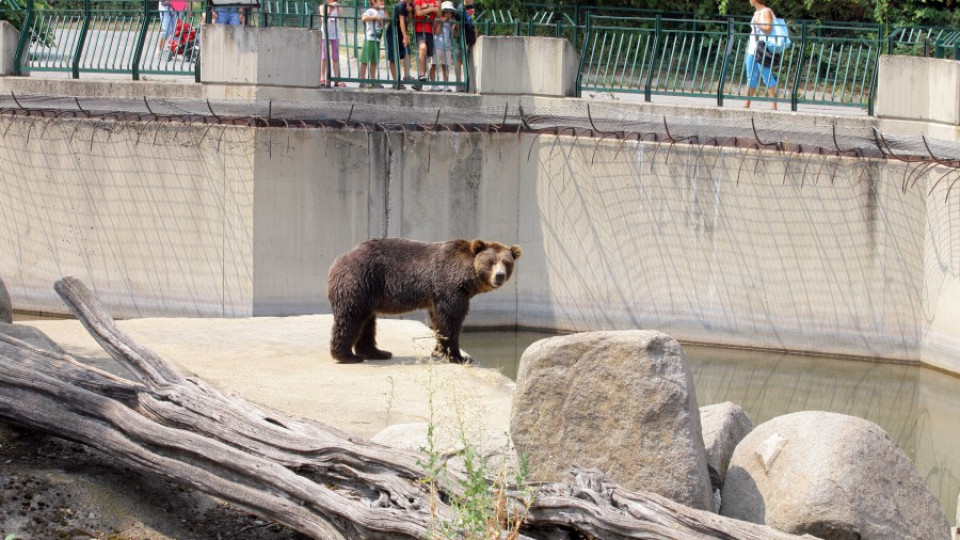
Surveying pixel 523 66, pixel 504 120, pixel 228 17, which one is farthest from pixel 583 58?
pixel 228 17

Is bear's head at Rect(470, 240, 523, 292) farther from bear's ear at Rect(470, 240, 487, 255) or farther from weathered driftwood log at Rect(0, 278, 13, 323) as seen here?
weathered driftwood log at Rect(0, 278, 13, 323)

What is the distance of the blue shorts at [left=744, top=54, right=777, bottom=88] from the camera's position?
17719mm

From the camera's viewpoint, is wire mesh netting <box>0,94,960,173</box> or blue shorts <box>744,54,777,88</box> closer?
wire mesh netting <box>0,94,960,173</box>

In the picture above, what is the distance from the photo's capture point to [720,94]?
58.0 ft

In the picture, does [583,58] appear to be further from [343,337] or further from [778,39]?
[343,337]

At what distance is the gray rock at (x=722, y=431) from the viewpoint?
764 centimetres

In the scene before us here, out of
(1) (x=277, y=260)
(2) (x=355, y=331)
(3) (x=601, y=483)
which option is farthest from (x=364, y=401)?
(1) (x=277, y=260)

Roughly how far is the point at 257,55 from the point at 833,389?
29.2ft

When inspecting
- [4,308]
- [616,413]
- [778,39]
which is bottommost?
[4,308]

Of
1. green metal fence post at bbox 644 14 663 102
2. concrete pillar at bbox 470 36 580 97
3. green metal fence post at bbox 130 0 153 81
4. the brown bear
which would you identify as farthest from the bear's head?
green metal fence post at bbox 130 0 153 81

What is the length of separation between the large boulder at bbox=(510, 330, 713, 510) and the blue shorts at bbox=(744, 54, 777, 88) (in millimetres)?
11475

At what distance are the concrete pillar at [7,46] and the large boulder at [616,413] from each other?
562 inches

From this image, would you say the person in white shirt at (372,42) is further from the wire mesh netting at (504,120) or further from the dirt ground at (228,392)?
the dirt ground at (228,392)

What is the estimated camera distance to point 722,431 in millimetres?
7812
